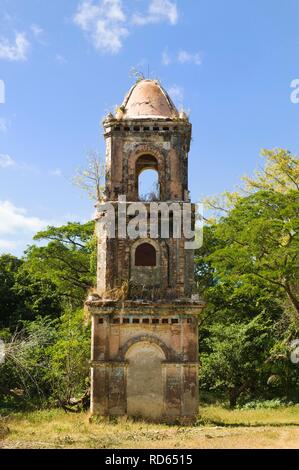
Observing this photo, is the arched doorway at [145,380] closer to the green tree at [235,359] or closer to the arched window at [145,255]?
the arched window at [145,255]

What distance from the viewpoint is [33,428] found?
17.0m

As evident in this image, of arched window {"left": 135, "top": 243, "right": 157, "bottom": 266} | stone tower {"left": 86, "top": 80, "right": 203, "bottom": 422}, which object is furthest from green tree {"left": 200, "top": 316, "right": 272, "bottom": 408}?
arched window {"left": 135, "top": 243, "right": 157, "bottom": 266}

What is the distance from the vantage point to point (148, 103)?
21281 millimetres

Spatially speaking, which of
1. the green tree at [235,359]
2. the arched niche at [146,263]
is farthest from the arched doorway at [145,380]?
the green tree at [235,359]

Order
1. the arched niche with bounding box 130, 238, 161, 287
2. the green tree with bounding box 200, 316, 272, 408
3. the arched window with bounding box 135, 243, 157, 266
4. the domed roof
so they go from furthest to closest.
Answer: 1. the green tree with bounding box 200, 316, 272, 408
2. the domed roof
3. the arched window with bounding box 135, 243, 157, 266
4. the arched niche with bounding box 130, 238, 161, 287

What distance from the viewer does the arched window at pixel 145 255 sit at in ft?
65.1

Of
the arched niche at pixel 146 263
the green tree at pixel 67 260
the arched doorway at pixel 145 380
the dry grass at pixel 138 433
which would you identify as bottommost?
the dry grass at pixel 138 433

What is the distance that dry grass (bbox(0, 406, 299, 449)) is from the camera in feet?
45.7

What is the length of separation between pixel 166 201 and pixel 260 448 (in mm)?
9154

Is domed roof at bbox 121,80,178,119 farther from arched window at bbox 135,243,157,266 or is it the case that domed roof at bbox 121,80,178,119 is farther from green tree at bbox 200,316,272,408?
green tree at bbox 200,316,272,408

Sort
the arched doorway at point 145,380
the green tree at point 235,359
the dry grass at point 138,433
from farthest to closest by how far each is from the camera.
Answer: the green tree at point 235,359 → the arched doorway at point 145,380 → the dry grass at point 138,433

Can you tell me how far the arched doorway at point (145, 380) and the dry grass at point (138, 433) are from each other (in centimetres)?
61

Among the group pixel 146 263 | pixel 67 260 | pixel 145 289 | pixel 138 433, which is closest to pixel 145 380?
pixel 138 433

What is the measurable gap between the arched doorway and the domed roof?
26.3 ft
